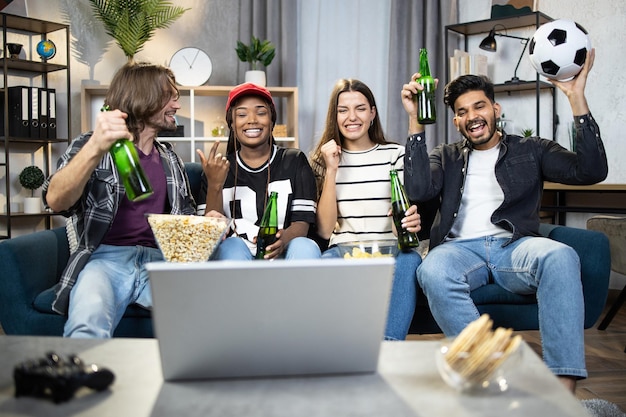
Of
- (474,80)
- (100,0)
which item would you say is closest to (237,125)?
(474,80)

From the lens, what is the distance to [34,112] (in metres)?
4.48

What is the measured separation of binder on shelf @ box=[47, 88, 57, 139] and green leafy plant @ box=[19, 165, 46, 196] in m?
0.24

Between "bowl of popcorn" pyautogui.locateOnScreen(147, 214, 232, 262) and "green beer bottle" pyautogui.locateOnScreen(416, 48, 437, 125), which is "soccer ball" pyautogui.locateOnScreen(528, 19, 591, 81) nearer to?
"green beer bottle" pyautogui.locateOnScreen(416, 48, 437, 125)

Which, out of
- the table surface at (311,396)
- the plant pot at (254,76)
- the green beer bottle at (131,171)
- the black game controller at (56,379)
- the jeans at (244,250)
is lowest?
the table surface at (311,396)

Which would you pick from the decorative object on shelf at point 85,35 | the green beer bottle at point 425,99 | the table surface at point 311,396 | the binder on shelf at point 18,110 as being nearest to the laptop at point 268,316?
the table surface at point 311,396

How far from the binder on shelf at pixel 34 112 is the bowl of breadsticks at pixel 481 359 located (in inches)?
162

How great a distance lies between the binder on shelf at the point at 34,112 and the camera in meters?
4.47

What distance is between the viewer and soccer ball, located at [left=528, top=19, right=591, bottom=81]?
7.33 ft

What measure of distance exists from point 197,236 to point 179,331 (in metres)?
1.00

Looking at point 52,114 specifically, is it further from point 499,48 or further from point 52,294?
point 499,48

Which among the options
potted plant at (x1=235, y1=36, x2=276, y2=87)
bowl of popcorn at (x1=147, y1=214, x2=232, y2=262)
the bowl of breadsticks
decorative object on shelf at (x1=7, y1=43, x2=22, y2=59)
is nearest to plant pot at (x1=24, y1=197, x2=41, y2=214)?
decorative object on shelf at (x1=7, y1=43, x2=22, y2=59)

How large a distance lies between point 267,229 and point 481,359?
4.49 feet

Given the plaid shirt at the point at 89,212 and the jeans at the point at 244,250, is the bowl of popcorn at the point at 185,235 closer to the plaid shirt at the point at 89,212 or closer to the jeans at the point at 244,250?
the jeans at the point at 244,250

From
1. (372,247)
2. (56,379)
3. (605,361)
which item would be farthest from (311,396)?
(605,361)
